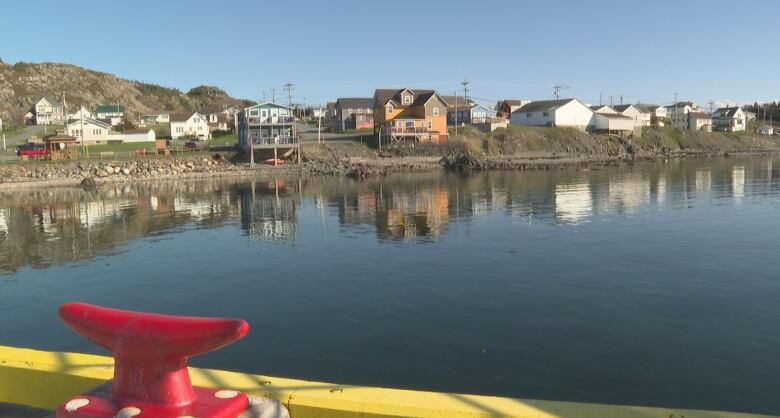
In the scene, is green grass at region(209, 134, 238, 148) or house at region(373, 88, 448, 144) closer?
house at region(373, 88, 448, 144)

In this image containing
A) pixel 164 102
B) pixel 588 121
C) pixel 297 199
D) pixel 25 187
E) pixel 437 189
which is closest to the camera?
pixel 297 199

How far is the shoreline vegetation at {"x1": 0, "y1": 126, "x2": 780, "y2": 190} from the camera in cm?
6606

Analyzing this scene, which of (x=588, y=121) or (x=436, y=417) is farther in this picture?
(x=588, y=121)

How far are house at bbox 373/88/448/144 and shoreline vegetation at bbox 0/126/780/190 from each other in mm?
2331

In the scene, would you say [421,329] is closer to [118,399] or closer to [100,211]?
[118,399]

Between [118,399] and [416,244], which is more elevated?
[118,399]

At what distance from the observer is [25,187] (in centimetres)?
5941

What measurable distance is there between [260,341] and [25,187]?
5661cm

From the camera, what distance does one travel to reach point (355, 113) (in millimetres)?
100125

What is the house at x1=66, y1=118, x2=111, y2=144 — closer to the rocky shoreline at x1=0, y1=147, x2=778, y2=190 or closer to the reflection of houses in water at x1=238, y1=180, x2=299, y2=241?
the rocky shoreline at x1=0, y1=147, x2=778, y2=190

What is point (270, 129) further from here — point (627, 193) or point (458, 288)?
point (458, 288)

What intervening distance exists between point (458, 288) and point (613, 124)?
93.5m

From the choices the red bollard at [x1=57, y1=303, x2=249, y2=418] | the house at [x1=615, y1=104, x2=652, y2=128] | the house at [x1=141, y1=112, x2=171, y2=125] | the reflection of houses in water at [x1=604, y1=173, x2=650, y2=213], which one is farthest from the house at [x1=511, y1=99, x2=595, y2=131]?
the red bollard at [x1=57, y1=303, x2=249, y2=418]

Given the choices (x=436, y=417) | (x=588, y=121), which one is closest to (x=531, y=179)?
(x=588, y=121)
